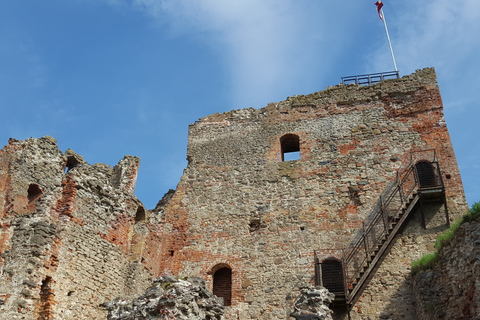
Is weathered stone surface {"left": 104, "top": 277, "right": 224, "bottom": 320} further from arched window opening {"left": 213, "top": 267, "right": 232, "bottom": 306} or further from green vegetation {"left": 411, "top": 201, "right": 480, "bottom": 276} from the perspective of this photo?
arched window opening {"left": 213, "top": 267, "right": 232, "bottom": 306}

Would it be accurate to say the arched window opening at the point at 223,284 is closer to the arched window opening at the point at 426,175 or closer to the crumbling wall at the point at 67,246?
the crumbling wall at the point at 67,246

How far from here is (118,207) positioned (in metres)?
16.1

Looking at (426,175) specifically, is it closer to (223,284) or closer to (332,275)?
(332,275)

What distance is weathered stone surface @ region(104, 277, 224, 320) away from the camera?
8.44 metres

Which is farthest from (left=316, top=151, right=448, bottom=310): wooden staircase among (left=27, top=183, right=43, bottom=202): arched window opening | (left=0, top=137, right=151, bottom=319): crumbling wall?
(left=27, top=183, right=43, bottom=202): arched window opening

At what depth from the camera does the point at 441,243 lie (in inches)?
507

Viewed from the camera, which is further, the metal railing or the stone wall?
the metal railing

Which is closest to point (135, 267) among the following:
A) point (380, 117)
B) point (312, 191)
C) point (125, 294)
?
point (125, 294)

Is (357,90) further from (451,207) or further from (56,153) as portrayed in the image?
(56,153)

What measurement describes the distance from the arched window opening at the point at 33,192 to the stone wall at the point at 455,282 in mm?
12958

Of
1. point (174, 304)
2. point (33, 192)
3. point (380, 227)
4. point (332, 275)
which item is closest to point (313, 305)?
point (174, 304)

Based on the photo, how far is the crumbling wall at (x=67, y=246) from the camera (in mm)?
12672

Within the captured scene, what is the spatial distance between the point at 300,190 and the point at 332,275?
122 inches

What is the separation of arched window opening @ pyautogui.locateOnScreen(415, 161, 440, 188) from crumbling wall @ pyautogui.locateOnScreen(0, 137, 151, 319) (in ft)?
29.1
